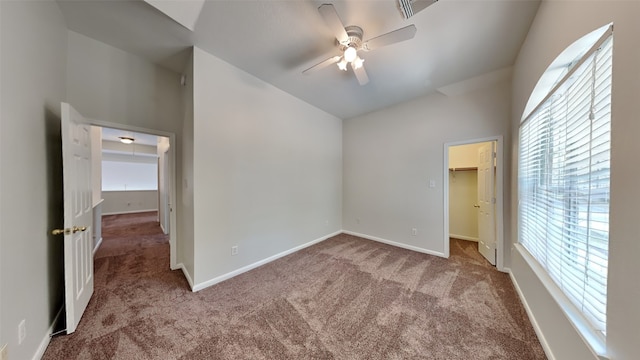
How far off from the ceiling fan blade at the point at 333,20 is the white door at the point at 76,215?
214cm

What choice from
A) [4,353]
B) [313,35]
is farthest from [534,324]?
[4,353]

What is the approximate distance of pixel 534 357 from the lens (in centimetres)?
146

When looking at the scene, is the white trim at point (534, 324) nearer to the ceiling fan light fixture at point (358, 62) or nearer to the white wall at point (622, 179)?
the white wall at point (622, 179)

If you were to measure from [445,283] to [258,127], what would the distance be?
318 centimetres

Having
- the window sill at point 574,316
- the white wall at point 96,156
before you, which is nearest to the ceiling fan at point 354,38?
the window sill at point 574,316

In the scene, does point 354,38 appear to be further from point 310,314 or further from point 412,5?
point 310,314

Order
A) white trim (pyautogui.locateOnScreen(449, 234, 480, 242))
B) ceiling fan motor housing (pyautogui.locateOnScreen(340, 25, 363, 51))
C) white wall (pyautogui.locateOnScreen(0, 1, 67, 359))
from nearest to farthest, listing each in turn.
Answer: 1. white wall (pyautogui.locateOnScreen(0, 1, 67, 359))
2. ceiling fan motor housing (pyautogui.locateOnScreen(340, 25, 363, 51))
3. white trim (pyautogui.locateOnScreen(449, 234, 480, 242))

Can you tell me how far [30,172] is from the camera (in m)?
1.40

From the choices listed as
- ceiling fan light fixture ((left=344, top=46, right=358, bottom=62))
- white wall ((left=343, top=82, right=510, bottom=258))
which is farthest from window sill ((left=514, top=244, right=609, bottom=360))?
ceiling fan light fixture ((left=344, top=46, right=358, bottom=62))

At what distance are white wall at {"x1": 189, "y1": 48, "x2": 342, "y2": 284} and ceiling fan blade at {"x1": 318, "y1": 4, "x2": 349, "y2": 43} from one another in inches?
60.3

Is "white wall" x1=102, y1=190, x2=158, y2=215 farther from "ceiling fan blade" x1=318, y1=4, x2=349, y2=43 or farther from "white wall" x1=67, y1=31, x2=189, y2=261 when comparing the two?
"ceiling fan blade" x1=318, y1=4, x2=349, y2=43

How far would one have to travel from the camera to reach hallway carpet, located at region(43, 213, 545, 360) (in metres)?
1.51

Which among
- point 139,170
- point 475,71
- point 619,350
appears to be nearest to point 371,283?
point 619,350

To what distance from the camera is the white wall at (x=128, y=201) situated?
23.4 ft
